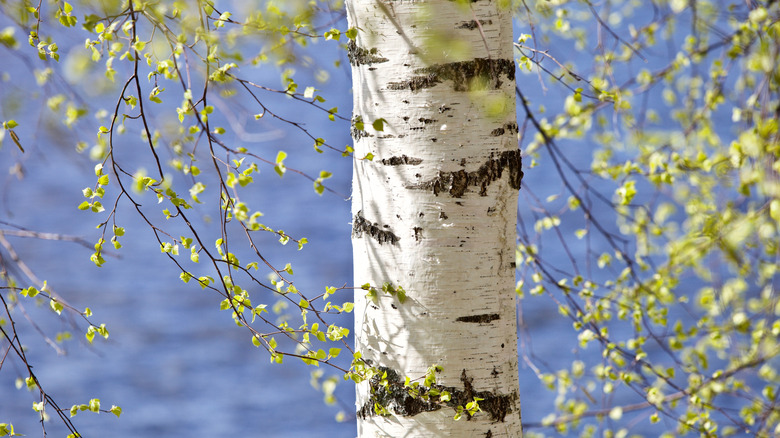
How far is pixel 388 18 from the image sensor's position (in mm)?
922

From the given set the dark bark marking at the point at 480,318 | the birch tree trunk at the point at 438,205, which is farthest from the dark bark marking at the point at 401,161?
the dark bark marking at the point at 480,318

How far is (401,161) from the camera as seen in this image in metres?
0.93

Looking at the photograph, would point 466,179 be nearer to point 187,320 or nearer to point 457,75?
point 457,75

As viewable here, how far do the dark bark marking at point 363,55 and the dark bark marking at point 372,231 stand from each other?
22 cm

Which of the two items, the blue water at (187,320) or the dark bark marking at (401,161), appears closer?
the dark bark marking at (401,161)

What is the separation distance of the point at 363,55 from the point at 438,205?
24cm

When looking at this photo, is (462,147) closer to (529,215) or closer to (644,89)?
(644,89)

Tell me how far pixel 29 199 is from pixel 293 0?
20.5 ft

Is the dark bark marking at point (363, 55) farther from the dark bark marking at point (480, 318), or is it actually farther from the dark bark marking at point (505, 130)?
the dark bark marking at point (480, 318)

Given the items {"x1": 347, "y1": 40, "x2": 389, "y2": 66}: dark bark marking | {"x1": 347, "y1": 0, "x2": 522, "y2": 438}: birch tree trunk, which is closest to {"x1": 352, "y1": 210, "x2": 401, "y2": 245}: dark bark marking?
{"x1": 347, "y1": 0, "x2": 522, "y2": 438}: birch tree trunk

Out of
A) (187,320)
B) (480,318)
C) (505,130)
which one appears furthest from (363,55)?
(187,320)

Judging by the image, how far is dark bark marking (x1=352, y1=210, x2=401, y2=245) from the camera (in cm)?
95

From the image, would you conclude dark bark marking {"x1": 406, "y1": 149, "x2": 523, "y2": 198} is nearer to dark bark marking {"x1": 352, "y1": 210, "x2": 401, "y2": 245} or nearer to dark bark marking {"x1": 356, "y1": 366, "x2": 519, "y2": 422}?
dark bark marking {"x1": 352, "y1": 210, "x2": 401, "y2": 245}

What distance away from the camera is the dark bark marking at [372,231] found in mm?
955
